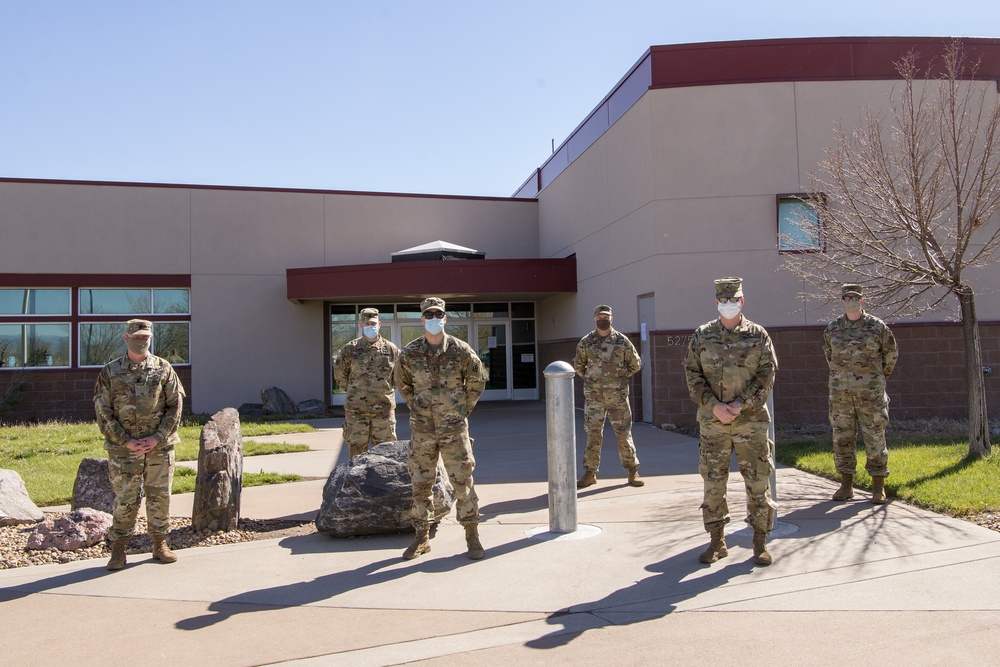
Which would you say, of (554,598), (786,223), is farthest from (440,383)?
(786,223)

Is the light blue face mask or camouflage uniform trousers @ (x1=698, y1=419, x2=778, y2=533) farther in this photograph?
the light blue face mask

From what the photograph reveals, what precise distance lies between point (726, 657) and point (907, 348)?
11.2m

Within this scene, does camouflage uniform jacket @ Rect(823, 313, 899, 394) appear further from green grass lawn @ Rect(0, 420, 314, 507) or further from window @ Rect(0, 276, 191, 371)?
window @ Rect(0, 276, 191, 371)

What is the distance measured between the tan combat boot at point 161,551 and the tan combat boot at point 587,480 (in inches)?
167

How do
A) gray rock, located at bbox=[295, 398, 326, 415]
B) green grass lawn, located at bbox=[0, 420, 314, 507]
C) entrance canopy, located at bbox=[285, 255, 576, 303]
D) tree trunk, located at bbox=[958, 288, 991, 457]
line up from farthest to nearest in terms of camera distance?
gray rock, located at bbox=[295, 398, 326, 415], entrance canopy, located at bbox=[285, 255, 576, 303], green grass lawn, located at bbox=[0, 420, 314, 507], tree trunk, located at bbox=[958, 288, 991, 457]

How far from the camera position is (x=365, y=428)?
847cm

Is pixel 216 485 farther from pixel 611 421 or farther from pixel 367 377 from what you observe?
pixel 611 421

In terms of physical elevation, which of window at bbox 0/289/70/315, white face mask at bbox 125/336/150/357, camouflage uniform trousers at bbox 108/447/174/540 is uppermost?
window at bbox 0/289/70/315

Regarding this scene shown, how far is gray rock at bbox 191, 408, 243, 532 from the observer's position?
694 centimetres

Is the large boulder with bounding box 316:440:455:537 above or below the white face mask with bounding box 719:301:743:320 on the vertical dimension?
below

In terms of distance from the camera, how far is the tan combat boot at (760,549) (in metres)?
5.53

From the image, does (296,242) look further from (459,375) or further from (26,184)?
(459,375)

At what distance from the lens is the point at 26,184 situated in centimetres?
1920

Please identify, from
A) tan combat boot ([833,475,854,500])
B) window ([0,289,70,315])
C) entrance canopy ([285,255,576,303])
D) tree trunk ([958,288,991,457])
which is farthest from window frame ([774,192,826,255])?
window ([0,289,70,315])
